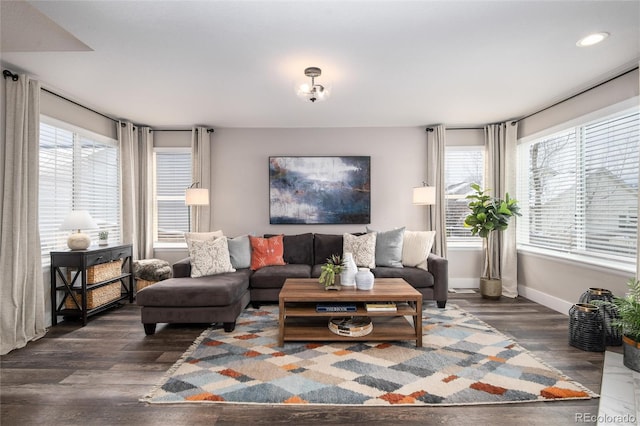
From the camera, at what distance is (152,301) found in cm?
322

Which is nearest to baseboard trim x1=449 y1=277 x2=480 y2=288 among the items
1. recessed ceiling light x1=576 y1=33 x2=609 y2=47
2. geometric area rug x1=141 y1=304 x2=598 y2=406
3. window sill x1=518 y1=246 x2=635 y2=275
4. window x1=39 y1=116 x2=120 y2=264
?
window sill x1=518 y1=246 x2=635 y2=275

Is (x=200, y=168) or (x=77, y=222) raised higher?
(x=200, y=168)

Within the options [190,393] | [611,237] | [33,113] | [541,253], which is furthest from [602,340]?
[33,113]

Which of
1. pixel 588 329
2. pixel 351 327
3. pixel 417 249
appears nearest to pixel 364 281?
pixel 351 327

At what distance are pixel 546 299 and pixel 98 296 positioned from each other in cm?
534

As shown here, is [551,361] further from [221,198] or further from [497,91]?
[221,198]

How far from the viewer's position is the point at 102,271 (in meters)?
3.90

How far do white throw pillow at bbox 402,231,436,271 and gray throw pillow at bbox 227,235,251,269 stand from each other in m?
2.05

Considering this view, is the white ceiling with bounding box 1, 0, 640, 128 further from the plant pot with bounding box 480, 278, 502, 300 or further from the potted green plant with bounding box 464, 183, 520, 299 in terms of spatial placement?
the plant pot with bounding box 480, 278, 502, 300

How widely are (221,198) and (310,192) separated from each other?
140 cm

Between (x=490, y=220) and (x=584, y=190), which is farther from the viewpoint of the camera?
(x=490, y=220)

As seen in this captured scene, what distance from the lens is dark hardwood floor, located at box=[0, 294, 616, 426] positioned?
1927mm

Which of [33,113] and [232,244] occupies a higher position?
[33,113]

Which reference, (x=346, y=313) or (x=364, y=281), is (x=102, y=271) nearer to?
(x=346, y=313)
